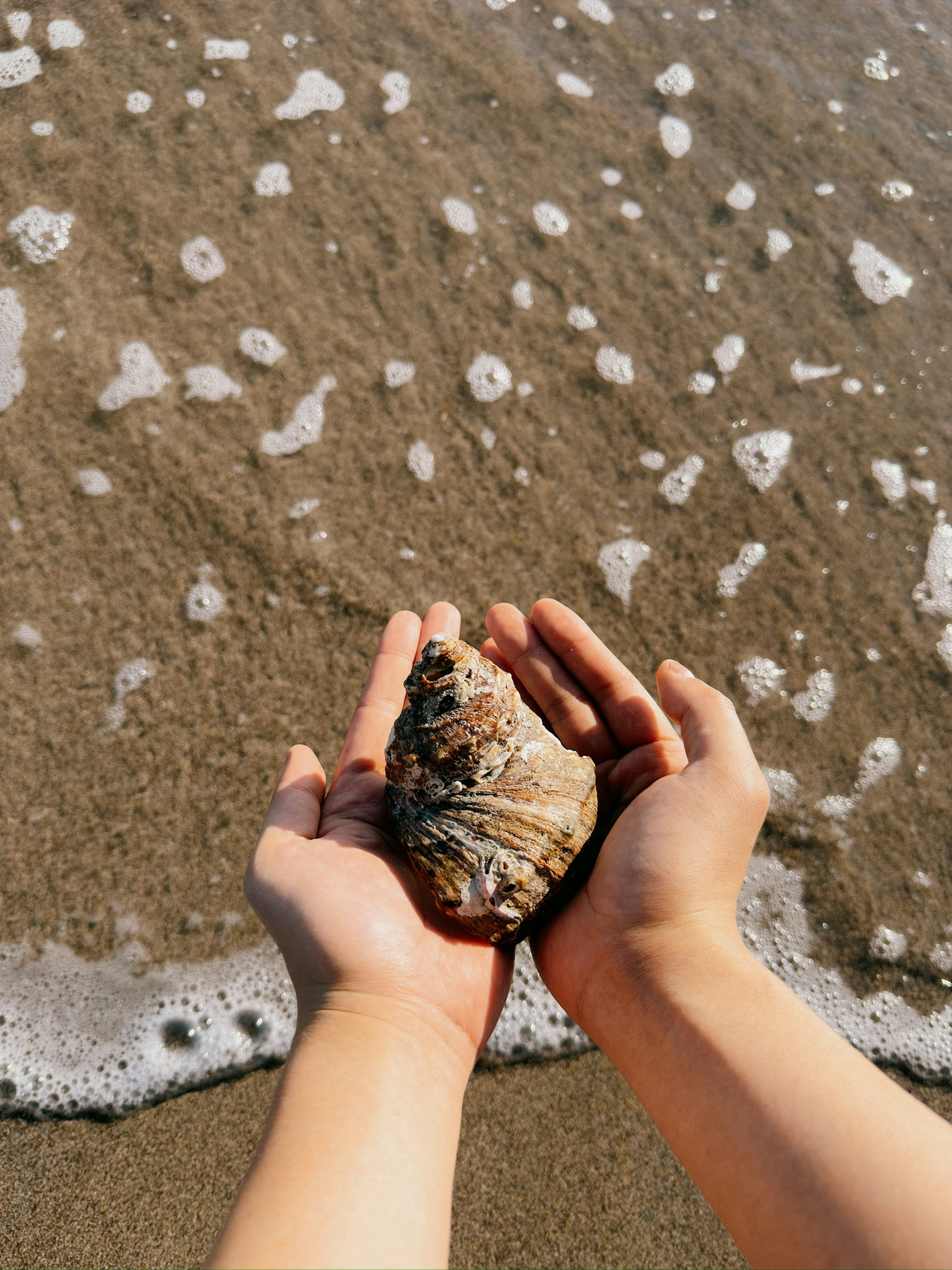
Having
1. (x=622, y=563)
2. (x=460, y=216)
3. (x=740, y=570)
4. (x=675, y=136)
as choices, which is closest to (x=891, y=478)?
(x=740, y=570)

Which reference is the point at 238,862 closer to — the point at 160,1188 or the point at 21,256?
the point at 160,1188

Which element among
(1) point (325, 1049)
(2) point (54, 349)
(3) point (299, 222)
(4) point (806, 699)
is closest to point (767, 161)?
(3) point (299, 222)

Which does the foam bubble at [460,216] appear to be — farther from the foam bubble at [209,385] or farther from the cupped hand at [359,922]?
the cupped hand at [359,922]

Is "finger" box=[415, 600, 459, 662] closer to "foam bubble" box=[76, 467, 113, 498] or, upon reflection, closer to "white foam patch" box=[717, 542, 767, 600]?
"white foam patch" box=[717, 542, 767, 600]

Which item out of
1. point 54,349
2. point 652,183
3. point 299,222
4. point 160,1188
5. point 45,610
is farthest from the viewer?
point 652,183

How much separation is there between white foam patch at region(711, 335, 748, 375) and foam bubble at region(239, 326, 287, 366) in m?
1.98

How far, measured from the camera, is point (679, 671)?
2.39 m

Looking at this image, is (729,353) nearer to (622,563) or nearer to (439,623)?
(622,563)

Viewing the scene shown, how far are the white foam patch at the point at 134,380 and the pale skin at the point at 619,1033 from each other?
1.76 m

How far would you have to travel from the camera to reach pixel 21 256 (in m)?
3.36

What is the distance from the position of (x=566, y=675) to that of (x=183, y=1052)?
1.78 metres

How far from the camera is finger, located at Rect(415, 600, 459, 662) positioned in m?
2.72

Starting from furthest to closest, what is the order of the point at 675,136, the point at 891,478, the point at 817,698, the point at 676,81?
the point at 676,81 < the point at 675,136 < the point at 891,478 < the point at 817,698

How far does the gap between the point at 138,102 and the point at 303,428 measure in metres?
1.87
